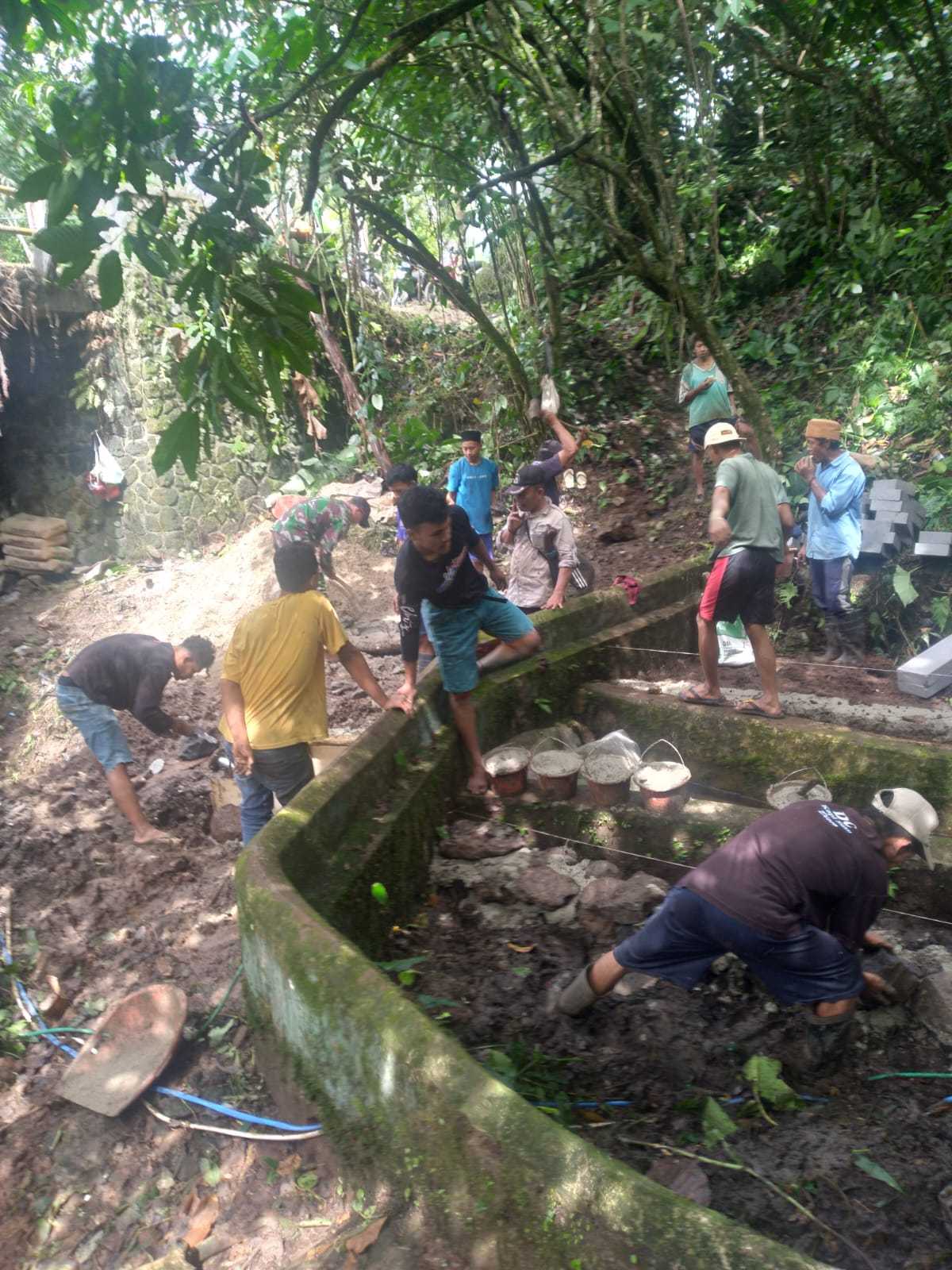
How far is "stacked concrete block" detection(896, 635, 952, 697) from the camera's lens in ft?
16.5

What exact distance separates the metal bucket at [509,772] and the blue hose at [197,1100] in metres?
2.10

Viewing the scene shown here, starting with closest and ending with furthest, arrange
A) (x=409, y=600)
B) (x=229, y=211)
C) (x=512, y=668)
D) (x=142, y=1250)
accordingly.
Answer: (x=229, y=211)
(x=142, y=1250)
(x=409, y=600)
(x=512, y=668)

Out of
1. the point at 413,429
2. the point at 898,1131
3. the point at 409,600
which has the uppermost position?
the point at 413,429

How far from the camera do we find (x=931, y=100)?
8.36m

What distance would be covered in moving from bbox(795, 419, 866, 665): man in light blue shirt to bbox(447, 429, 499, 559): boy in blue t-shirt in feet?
7.71

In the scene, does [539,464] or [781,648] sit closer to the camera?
[539,464]

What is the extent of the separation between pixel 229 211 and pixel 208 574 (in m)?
7.93

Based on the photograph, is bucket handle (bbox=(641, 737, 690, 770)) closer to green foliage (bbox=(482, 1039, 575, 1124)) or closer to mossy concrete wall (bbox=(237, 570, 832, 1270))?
mossy concrete wall (bbox=(237, 570, 832, 1270))

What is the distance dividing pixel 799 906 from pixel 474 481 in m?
4.75

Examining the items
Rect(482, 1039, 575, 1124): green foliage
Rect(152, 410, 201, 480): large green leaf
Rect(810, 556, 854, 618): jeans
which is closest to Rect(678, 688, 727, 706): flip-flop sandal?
Rect(810, 556, 854, 618): jeans

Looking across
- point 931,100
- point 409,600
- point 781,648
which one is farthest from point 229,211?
point 931,100

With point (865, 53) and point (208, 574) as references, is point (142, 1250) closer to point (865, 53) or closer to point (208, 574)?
point (208, 574)

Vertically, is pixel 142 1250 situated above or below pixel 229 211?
below

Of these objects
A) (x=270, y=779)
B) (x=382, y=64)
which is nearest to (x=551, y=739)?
(x=270, y=779)
